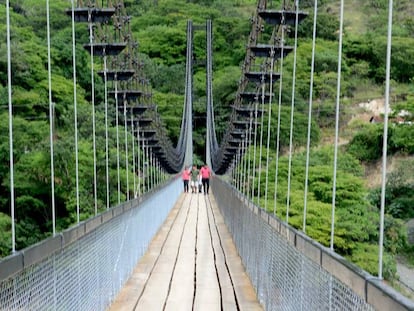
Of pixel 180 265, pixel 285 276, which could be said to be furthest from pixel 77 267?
pixel 180 265

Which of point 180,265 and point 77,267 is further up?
point 77,267

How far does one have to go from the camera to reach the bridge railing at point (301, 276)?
1858 millimetres

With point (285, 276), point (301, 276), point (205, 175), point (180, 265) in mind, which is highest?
point (301, 276)

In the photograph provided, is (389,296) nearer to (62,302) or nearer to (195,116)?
(62,302)

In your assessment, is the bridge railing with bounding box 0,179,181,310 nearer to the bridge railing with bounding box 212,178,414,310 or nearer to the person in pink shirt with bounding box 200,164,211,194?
the bridge railing with bounding box 212,178,414,310

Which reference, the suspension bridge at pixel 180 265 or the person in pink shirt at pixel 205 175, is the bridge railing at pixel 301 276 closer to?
the suspension bridge at pixel 180 265

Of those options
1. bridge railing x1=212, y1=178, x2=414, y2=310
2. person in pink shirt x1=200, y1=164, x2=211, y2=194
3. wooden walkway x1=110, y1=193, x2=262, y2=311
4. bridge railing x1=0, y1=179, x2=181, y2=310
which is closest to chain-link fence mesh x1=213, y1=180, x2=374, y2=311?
bridge railing x1=212, y1=178, x2=414, y2=310

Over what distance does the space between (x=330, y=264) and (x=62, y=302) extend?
115 centimetres

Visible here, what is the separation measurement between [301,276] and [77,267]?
102 cm

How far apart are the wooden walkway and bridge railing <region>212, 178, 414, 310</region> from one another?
184mm

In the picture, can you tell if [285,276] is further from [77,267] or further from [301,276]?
[77,267]

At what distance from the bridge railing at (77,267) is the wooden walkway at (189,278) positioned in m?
0.17

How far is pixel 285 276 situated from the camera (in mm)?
3527

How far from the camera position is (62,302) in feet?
9.57
